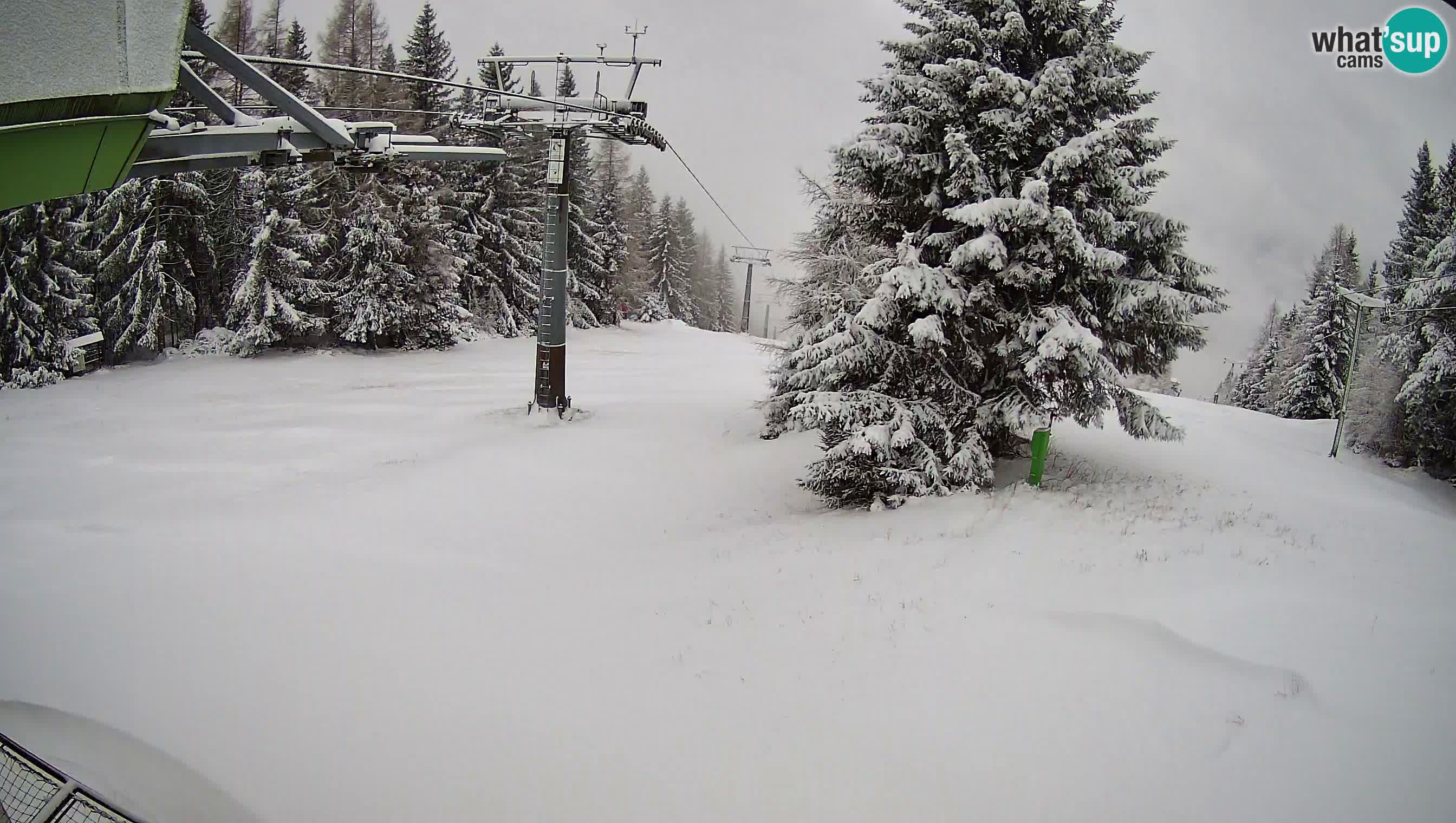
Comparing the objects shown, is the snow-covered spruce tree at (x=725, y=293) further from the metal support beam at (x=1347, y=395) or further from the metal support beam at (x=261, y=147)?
the metal support beam at (x=261, y=147)

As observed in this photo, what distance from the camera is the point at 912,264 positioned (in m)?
8.71

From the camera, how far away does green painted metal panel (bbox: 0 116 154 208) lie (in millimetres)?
2814

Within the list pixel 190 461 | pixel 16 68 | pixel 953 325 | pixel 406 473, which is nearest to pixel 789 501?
pixel 953 325

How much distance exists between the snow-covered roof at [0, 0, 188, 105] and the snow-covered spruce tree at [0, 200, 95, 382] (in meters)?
25.2

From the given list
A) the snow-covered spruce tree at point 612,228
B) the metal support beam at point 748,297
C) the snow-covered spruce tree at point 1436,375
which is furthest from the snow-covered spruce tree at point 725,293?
the snow-covered spruce tree at point 1436,375

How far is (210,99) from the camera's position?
5148 millimetres

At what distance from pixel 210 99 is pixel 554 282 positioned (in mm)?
11701

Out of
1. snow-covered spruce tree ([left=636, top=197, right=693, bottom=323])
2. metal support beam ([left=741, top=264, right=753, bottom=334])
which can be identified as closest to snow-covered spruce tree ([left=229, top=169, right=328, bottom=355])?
metal support beam ([left=741, top=264, right=753, bottom=334])

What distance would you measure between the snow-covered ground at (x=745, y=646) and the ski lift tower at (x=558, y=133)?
18.1 feet

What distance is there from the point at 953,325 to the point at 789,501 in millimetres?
3854

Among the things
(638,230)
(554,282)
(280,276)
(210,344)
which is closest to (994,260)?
(554,282)

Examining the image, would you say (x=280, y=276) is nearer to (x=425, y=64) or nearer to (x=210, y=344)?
(x=210, y=344)

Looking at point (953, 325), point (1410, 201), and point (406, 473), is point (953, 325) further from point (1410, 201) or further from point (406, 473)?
point (1410, 201)

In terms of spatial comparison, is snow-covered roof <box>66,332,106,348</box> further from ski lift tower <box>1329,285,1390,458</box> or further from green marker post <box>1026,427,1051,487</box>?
ski lift tower <box>1329,285,1390,458</box>
